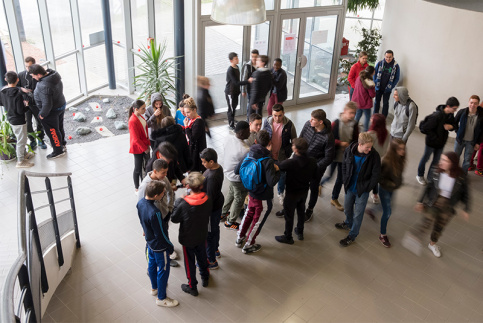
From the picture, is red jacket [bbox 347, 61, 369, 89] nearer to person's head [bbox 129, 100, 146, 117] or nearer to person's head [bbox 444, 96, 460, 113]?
person's head [bbox 444, 96, 460, 113]

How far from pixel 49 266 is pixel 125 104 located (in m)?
6.16

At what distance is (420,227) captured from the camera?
6.27 metres

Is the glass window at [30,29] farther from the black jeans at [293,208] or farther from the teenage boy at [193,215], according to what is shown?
the black jeans at [293,208]

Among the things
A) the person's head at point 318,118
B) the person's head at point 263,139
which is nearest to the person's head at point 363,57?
the person's head at point 318,118

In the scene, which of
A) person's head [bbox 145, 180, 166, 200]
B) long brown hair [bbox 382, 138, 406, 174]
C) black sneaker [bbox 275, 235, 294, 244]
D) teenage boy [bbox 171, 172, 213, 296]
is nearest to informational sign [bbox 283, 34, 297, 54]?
long brown hair [bbox 382, 138, 406, 174]

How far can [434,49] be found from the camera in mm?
9125

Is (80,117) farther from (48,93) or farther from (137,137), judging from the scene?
(137,137)

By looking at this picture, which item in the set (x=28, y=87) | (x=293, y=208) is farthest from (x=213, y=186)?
(x=28, y=87)

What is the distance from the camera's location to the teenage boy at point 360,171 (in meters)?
5.49

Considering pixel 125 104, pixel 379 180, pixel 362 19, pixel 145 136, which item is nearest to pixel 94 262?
pixel 145 136

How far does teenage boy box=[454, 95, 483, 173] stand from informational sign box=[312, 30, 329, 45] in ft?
13.6

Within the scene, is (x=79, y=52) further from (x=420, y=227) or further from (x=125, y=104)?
(x=420, y=227)

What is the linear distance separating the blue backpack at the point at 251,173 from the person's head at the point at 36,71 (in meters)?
3.88

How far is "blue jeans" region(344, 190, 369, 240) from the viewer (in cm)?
582
